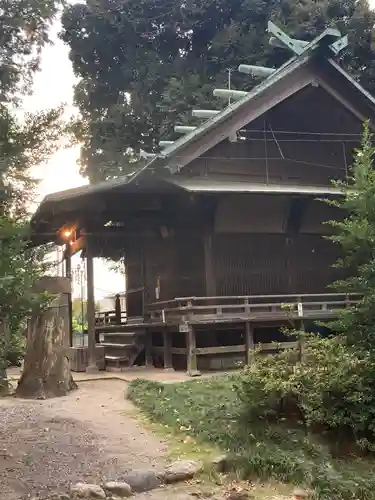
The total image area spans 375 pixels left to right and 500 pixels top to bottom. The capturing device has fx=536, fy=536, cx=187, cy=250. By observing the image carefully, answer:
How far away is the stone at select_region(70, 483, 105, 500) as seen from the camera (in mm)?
4652

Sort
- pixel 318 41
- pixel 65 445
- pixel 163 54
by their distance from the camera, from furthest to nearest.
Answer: pixel 163 54 → pixel 318 41 → pixel 65 445

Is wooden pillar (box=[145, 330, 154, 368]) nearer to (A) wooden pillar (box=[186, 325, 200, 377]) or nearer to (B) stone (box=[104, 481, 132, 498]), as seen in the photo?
(A) wooden pillar (box=[186, 325, 200, 377])

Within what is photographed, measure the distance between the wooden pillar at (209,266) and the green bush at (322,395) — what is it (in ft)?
19.3

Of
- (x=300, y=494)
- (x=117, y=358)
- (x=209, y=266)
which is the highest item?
(x=209, y=266)

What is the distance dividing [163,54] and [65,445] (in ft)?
72.0

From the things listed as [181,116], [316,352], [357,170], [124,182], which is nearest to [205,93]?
[181,116]

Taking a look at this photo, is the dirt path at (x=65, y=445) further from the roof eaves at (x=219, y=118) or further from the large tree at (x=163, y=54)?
the large tree at (x=163, y=54)

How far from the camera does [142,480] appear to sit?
506 centimetres

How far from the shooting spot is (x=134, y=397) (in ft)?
28.2

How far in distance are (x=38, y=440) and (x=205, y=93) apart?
1768 centimetres

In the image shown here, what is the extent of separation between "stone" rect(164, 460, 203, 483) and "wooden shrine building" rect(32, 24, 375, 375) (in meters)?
5.50

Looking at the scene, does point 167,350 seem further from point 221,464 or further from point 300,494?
point 300,494

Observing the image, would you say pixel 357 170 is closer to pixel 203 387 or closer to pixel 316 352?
pixel 316 352

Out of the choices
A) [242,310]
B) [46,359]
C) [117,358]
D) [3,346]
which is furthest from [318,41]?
[3,346]
